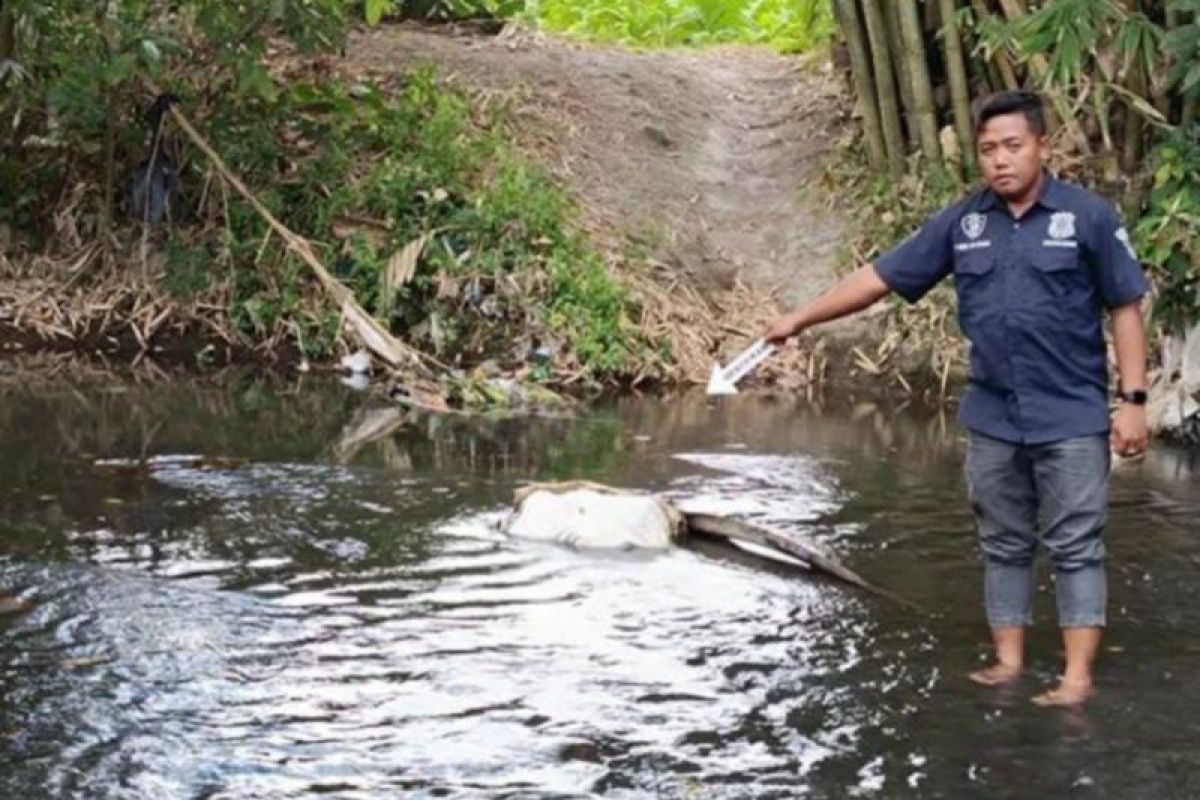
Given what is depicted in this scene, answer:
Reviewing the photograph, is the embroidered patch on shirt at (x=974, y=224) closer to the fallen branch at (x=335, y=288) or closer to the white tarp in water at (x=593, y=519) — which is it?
the white tarp in water at (x=593, y=519)

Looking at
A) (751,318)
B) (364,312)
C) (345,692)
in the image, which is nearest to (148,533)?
(345,692)

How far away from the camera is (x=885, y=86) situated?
10.4 m

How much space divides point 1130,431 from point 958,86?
19.8 ft

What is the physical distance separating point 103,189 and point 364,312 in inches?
76.6

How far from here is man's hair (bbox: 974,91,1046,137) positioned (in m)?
4.23

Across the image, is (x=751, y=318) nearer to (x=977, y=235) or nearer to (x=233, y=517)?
(x=233, y=517)

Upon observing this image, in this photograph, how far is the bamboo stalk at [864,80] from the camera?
10305 mm

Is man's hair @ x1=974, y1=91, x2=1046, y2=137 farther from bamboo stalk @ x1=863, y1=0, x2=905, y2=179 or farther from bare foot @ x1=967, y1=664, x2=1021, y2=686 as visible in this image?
bamboo stalk @ x1=863, y1=0, x2=905, y2=179

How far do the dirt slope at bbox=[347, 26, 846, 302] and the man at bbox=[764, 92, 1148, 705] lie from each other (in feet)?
18.9

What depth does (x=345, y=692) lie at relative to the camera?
13.9 ft

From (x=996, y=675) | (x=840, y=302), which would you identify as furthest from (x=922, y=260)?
(x=996, y=675)

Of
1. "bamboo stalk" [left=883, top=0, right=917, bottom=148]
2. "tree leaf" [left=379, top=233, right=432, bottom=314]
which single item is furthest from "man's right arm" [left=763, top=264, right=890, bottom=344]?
"bamboo stalk" [left=883, top=0, right=917, bottom=148]

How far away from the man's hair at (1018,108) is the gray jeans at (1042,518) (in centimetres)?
74

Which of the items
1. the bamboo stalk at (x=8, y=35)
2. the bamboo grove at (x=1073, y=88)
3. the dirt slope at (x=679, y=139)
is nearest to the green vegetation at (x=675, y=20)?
the dirt slope at (x=679, y=139)
